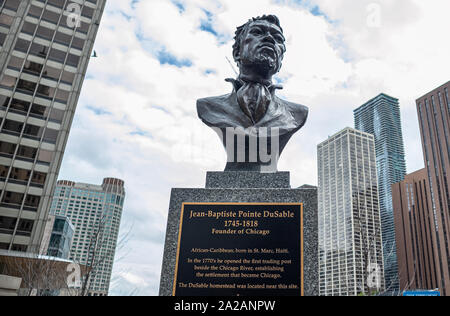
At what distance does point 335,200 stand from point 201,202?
264 ft

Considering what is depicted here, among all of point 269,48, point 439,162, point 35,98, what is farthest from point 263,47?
point 439,162

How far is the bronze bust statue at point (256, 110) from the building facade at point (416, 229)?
9416 centimetres

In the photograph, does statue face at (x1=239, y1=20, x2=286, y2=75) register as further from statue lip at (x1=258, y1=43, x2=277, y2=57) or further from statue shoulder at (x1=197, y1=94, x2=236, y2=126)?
statue shoulder at (x1=197, y1=94, x2=236, y2=126)

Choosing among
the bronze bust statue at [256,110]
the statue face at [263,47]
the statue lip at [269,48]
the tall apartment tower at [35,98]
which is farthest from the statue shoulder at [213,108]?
the tall apartment tower at [35,98]

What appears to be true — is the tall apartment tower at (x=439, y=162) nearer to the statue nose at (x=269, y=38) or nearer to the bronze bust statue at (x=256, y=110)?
the bronze bust statue at (x=256, y=110)

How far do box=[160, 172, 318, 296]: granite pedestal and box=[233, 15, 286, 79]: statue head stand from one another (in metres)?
2.54

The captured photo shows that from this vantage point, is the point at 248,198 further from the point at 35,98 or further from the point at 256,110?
the point at 35,98

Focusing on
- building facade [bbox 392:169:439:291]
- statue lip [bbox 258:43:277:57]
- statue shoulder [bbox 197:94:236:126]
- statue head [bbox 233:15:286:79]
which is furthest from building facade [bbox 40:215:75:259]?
building facade [bbox 392:169:439:291]

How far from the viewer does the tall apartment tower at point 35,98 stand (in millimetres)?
42250

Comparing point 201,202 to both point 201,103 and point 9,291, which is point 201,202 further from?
point 9,291

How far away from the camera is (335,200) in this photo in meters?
82.1

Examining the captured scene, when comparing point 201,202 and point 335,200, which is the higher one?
point 335,200

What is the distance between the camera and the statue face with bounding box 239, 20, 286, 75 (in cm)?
785
